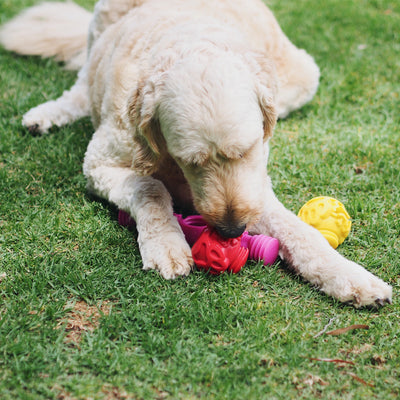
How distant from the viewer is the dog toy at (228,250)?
9.43ft

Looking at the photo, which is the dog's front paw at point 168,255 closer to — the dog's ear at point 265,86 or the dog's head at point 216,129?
the dog's head at point 216,129

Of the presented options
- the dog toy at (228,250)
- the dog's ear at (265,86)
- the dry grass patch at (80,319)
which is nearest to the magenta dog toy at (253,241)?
the dog toy at (228,250)

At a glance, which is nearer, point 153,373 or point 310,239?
point 153,373

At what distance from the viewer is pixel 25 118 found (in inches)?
187

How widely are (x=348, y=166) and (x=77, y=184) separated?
86.8 inches

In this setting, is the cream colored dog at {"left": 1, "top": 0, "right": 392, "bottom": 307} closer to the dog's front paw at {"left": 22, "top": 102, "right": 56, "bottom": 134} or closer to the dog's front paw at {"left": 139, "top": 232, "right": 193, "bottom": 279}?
the dog's front paw at {"left": 139, "top": 232, "right": 193, "bottom": 279}

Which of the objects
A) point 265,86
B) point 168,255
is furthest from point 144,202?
point 265,86

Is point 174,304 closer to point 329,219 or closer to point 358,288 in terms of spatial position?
point 358,288

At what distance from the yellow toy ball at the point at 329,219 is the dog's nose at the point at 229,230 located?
674mm

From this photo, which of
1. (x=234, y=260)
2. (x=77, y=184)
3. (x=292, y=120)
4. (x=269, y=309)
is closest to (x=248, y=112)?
(x=234, y=260)

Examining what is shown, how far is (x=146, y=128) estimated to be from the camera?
3047 millimetres

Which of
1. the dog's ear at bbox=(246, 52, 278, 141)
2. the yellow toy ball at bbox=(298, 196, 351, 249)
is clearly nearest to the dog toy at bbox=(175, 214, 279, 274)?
the yellow toy ball at bbox=(298, 196, 351, 249)

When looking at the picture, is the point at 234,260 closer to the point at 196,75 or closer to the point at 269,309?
the point at 269,309

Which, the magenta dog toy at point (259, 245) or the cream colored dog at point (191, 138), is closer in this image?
the cream colored dog at point (191, 138)
